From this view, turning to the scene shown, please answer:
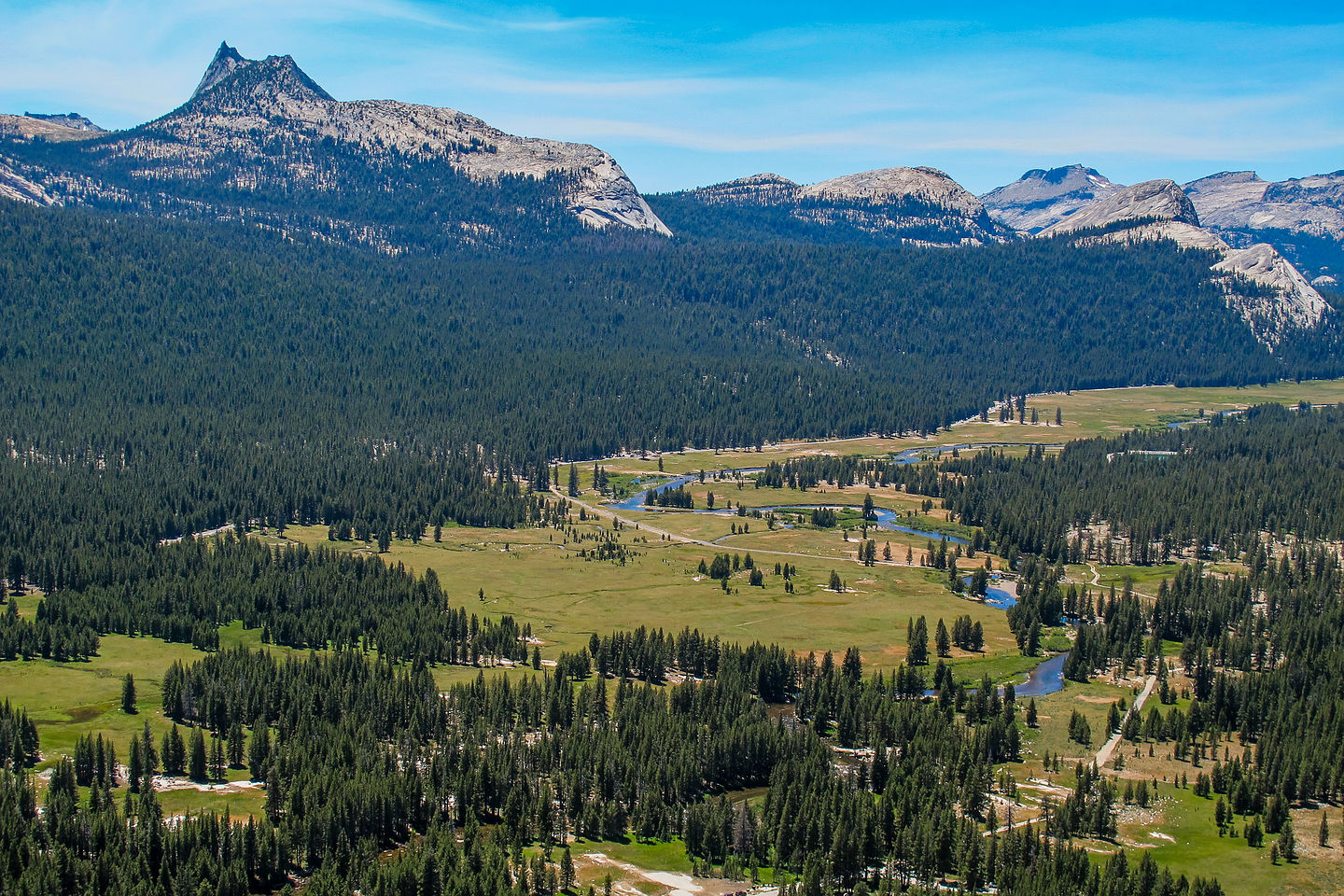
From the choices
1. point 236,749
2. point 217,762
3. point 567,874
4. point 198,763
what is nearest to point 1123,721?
point 567,874

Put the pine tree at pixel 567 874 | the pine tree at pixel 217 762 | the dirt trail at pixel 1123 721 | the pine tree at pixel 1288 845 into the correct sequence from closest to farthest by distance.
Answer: the pine tree at pixel 567 874, the pine tree at pixel 1288 845, the pine tree at pixel 217 762, the dirt trail at pixel 1123 721

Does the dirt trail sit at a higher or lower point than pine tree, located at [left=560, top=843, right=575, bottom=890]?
higher

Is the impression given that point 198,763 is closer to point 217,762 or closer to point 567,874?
point 217,762

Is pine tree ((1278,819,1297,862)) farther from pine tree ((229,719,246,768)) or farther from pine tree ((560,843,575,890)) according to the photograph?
pine tree ((229,719,246,768))

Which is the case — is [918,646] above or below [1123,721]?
above

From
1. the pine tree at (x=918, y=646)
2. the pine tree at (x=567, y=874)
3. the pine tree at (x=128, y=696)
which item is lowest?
the pine tree at (x=567, y=874)

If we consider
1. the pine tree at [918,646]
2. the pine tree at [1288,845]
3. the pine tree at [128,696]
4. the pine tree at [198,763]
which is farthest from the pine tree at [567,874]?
the pine tree at [918,646]

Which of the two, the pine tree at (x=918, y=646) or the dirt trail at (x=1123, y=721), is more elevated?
the pine tree at (x=918, y=646)

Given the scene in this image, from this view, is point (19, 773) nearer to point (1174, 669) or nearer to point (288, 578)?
point (288, 578)

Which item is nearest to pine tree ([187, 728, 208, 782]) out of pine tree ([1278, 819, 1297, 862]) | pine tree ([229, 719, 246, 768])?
pine tree ([229, 719, 246, 768])

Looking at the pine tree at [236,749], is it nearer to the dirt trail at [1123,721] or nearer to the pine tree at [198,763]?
the pine tree at [198,763]

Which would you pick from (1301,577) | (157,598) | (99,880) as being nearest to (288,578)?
(157,598)
